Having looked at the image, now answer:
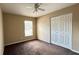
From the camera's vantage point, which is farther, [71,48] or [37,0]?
[71,48]

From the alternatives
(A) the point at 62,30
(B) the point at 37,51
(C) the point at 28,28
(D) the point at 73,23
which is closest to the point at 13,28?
(C) the point at 28,28

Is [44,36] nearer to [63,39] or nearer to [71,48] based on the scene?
[63,39]

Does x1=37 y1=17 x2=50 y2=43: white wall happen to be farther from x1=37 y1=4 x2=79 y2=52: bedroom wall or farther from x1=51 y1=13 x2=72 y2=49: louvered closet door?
x1=51 y1=13 x2=72 y2=49: louvered closet door

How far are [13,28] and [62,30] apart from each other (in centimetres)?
278

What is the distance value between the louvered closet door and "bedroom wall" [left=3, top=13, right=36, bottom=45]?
1.98 m

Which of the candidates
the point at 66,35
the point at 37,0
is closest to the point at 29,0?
the point at 37,0

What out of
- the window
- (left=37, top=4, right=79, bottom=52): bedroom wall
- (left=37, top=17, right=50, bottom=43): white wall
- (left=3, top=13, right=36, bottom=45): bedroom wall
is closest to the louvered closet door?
(left=37, top=4, right=79, bottom=52): bedroom wall

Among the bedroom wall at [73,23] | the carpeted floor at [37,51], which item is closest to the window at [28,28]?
the bedroom wall at [73,23]

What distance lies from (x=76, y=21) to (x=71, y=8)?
1.99 feet

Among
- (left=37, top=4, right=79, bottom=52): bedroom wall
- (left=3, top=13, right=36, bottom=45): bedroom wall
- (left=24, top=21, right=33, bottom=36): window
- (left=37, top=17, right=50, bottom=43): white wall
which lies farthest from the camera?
(left=24, top=21, right=33, bottom=36): window

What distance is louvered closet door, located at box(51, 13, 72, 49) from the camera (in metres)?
2.92

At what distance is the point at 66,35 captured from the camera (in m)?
3.10

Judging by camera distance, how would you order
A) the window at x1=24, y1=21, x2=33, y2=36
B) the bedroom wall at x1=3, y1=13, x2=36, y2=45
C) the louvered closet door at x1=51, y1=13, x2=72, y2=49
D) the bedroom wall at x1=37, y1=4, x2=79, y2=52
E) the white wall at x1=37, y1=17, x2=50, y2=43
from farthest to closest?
the window at x1=24, y1=21, x2=33, y2=36 → the white wall at x1=37, y1=17, x2=50, y2=43 → the bedroom wall at x1=3, y1=13, x2=36, y2=45 → the louvered closet door at x1=51, y1=13, x2=72, y2=49 → the bedroom wall at x1=37, y1=4, x2=79, y2=52

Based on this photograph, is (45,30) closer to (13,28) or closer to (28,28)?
(28,28)
